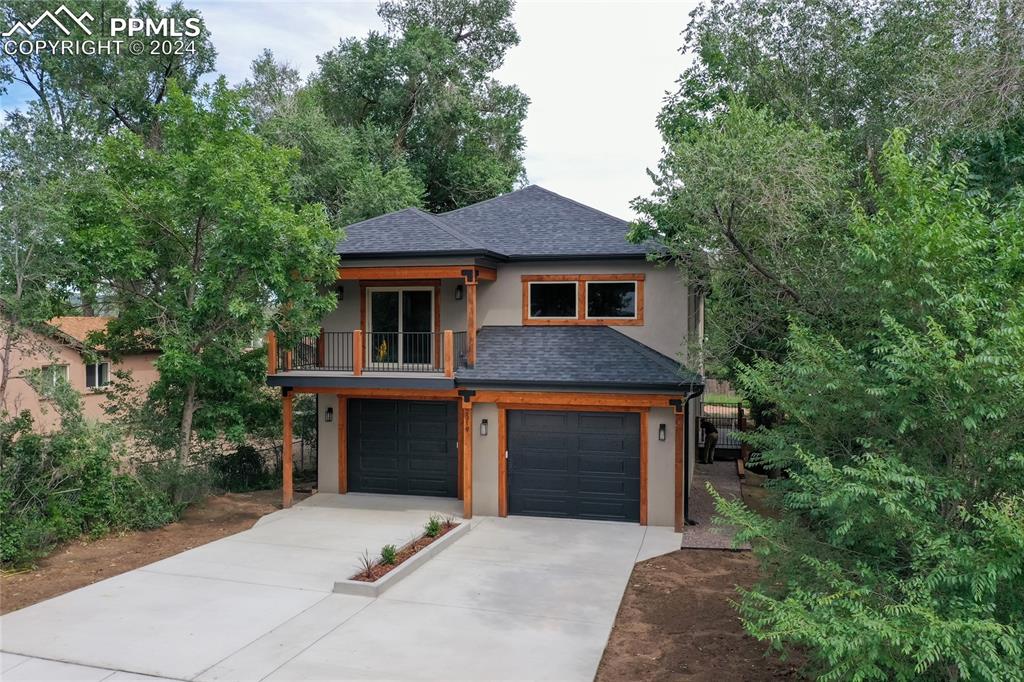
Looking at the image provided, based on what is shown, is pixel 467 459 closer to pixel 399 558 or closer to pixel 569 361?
pixel 569 361

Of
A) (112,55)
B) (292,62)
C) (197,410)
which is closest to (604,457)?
(197,410)

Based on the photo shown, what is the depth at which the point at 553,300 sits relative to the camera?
15.0 meters

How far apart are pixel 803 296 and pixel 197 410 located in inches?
442

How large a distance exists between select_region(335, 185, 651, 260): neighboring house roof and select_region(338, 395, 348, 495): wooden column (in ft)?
11.0

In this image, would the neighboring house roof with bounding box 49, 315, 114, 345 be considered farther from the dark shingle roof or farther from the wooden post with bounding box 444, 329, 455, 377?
the dark shingle roof

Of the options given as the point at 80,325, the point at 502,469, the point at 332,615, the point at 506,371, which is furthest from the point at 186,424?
the point at 80,325

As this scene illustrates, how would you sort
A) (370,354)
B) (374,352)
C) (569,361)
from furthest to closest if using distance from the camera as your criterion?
(374,352), (370,354), (569,361)

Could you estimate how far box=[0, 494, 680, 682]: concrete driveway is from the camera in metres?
7.22

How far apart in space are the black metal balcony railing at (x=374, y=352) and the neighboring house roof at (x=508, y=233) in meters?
1.83

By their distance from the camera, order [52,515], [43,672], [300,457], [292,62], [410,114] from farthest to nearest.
Answer: [292,62]
[410,114]
[300,457]
[52,515]
[43,672]

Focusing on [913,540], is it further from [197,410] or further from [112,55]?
[112,55]

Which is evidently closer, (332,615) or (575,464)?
(332,615)

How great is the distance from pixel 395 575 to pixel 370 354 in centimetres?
613

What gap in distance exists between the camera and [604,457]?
13422 millimetres
